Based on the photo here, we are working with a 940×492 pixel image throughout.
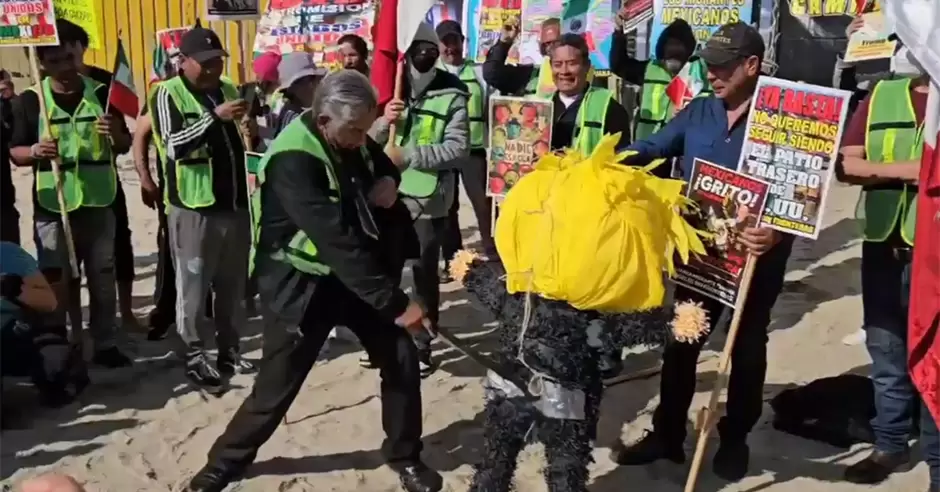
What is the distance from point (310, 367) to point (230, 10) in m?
3.50

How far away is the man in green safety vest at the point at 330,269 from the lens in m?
4.19

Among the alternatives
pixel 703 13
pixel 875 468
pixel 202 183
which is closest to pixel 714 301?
pixel 875 468

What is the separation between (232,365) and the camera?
628 centimetres

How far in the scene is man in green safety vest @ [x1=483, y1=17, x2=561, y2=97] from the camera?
845 centimetres

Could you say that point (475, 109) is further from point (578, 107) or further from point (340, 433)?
point (340, 433)

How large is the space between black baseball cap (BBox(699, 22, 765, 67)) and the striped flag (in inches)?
144

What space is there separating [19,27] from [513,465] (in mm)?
3850

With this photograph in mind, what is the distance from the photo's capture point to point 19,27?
570 centimetres

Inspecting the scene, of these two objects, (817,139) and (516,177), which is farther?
(516,177)

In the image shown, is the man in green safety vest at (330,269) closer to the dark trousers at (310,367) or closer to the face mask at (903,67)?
the dark trousers at (310,367)

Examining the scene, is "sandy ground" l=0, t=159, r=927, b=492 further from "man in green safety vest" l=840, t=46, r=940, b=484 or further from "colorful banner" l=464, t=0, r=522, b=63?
"colorful banner" l=464, t=0, r=522, b=63

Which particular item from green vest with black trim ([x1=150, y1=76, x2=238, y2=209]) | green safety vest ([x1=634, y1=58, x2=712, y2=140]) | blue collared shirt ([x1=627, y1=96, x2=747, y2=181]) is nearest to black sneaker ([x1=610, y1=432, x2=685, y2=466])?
blue collared shirt ([x1=627, y1=96, x2=747, y2=181])

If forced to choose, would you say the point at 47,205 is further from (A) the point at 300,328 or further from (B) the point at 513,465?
(B) the point at 513,465

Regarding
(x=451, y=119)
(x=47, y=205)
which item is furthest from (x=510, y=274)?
(x=47, y=205)
